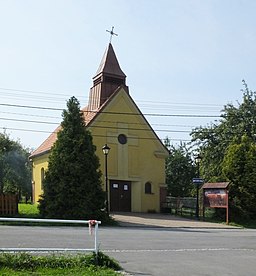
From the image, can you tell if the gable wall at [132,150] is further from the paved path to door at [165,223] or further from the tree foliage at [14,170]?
the tree foliage at [14,170]

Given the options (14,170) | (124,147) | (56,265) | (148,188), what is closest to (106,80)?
(124,147)

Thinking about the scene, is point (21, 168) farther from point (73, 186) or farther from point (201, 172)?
point (73, 186)

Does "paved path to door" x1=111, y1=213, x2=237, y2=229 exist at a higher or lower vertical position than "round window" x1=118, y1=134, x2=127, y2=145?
lower

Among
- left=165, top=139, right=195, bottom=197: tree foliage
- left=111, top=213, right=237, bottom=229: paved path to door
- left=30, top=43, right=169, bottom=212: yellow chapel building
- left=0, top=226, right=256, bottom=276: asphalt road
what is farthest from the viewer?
left=165, top=139, right=195, bottom=197: tree foliage

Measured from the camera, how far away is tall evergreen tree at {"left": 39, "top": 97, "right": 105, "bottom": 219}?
26.2 m

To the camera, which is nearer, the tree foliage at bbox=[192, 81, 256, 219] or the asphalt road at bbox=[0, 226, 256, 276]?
the asphalt road at bbox=[0, 226, 256, 276]

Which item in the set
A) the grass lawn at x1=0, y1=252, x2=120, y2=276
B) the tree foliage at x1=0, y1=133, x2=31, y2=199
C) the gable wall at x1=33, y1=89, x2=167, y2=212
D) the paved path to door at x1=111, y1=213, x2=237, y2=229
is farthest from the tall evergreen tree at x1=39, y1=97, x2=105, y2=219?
the tree foliage at x1=0, y1=133, x2=31, y2=199

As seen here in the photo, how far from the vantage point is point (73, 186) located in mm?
26547

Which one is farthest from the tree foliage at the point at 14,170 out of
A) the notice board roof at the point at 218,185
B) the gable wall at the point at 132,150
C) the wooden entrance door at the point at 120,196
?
the notice board roof at the point at 218,185

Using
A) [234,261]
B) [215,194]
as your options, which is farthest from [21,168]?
[234,261]

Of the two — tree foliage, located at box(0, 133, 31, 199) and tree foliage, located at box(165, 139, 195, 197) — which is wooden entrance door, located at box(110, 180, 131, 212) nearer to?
tree foliage, located at box(165, 139, 195, 197)

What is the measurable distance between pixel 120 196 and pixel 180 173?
22869 millimetres

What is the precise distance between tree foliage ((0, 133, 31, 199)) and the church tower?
61.8ft

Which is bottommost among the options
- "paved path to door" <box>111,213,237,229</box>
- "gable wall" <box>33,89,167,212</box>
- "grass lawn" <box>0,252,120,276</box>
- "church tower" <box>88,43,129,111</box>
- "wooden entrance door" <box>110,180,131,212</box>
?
"paved path to door" <box>111,213,237,229</box>
